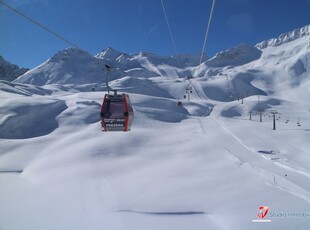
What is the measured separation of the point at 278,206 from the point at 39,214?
16.6m

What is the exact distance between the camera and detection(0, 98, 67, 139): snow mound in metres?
44.9

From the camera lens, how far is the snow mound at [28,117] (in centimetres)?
4491

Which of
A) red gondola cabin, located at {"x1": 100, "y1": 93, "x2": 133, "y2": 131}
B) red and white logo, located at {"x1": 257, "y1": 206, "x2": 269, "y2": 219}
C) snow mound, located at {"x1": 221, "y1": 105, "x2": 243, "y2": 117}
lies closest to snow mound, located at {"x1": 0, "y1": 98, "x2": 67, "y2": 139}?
red gondola cabin, located at {"x1": 100, "y1": 93, "x2": 133, "y2": 131}

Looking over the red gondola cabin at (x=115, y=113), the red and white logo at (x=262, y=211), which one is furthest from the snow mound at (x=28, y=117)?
the red and white logo at (x=262, y=211)

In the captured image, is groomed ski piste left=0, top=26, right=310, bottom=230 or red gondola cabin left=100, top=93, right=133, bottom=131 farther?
groomed ski piste left=0, top=26, right=310, bottom=230

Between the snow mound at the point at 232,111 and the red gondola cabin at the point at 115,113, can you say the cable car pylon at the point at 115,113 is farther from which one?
the snow mound at the point at 232,111

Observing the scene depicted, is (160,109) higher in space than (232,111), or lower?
higher

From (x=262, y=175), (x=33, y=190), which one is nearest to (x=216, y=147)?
(x=262, y=175)

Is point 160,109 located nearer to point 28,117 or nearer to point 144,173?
point 28,117

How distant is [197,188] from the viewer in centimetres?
2128

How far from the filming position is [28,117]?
50.1 metres
